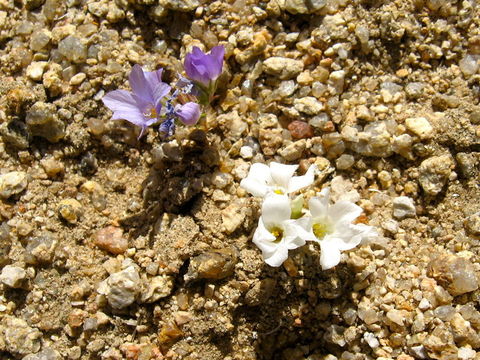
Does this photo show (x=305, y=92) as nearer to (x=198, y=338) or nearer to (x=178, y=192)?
(x=178, y=192)

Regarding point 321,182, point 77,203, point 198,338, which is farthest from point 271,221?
point 77,203

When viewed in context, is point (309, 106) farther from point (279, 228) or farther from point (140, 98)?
point (140, 98)

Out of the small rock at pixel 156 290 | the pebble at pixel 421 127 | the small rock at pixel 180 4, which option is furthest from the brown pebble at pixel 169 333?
the small rock at pixel 180 4

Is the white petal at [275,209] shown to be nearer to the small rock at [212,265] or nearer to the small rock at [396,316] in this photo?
the small rock at [212,265]

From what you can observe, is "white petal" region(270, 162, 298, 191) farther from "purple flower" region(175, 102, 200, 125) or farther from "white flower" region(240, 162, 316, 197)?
"purple flower" region(175, 102, 200, 125)

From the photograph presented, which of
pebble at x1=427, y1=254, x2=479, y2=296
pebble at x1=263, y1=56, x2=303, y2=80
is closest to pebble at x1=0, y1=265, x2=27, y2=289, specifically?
pebble at x1=263, y1=56, x2=303, y2=80

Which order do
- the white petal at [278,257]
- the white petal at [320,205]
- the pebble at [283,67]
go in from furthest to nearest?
the pebble at [283,67], the white petal at [320,205], the white petal at [278,257]
